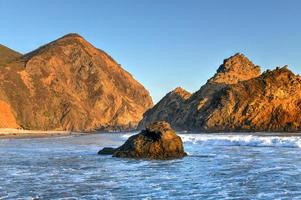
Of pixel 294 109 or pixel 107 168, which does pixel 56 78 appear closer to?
pixel 294 109

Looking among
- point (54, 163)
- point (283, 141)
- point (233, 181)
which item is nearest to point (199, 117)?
point (283, 141)

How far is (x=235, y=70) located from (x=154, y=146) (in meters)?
95.0

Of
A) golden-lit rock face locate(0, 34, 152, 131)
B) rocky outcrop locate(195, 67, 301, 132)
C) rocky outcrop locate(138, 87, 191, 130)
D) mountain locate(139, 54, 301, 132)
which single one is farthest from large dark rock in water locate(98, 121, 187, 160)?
golden-lit rock face locate(0, 34, 152, 131)

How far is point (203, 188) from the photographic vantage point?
16.5m

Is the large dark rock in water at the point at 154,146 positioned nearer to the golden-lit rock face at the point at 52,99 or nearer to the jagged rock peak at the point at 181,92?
the jagged rock peak at the point at 181,92

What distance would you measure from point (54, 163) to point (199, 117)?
78.5 m

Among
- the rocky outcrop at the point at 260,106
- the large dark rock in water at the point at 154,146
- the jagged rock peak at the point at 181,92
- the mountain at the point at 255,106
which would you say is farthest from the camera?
the jagged rock peak at the point at 181,92

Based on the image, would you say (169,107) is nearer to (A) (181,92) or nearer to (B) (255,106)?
(A) (181,92)

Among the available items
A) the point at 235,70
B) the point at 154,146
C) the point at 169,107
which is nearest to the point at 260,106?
the point at 235,70

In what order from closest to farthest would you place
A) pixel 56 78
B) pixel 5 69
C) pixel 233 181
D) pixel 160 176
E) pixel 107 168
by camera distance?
1. pixel 233 181
2. pixel 160 176
3. pixel 107 168
4. pixel 5 69
5. pixel 56 78

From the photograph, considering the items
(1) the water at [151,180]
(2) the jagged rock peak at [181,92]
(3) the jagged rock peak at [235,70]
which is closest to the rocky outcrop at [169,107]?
(2) the jagged rock peak at [181,92]

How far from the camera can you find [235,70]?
122125 mm

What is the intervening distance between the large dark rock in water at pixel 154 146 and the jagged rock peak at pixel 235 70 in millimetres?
88661

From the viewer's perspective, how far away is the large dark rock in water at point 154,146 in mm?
30141
